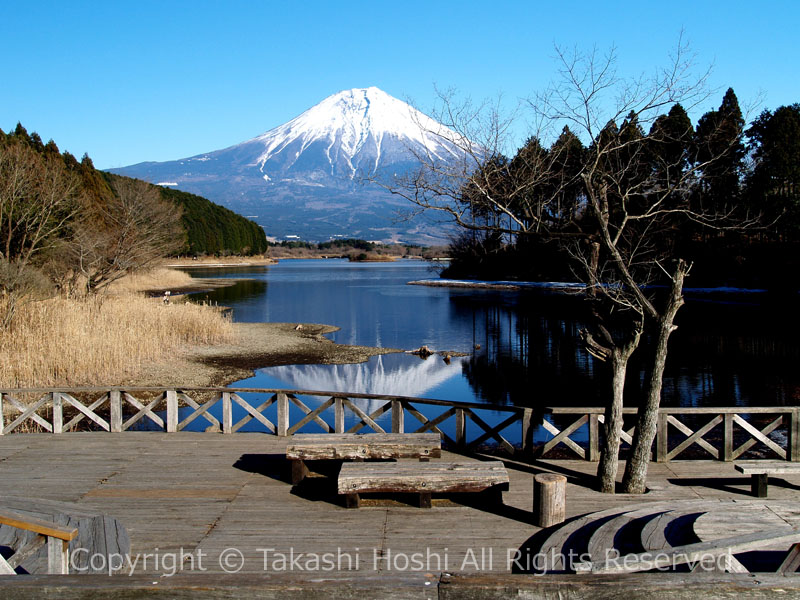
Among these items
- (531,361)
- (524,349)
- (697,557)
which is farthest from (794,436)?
(524,349)

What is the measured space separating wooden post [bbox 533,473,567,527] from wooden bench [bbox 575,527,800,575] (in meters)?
1.61

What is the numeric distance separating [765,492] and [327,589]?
6219 mm

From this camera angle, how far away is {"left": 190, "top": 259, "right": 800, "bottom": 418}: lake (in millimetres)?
19406

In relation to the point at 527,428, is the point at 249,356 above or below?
below

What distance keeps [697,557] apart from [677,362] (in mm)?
20523

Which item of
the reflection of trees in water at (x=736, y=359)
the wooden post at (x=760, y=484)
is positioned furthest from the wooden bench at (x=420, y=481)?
the reflection of trees in water at (x=736, y=359)

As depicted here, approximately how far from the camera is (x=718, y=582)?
3.20 m

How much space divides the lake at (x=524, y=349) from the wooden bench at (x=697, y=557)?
12.9 metres

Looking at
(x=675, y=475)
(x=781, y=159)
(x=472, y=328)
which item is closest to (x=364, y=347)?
(x=472, y=328)

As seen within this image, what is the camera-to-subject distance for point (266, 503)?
735 cm

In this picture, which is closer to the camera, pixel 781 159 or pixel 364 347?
pixel 364 347

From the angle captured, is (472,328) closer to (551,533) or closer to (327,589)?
(551,533)

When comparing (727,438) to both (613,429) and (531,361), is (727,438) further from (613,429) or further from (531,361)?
(531,361)

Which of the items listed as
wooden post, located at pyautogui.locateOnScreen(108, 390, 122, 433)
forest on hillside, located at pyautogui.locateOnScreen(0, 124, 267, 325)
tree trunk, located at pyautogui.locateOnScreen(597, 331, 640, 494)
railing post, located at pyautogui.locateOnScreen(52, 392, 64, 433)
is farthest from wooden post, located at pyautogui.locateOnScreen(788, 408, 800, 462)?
forest on hillside, located at pyautogui.locateOnScreen(0, 124, 267, 325)
